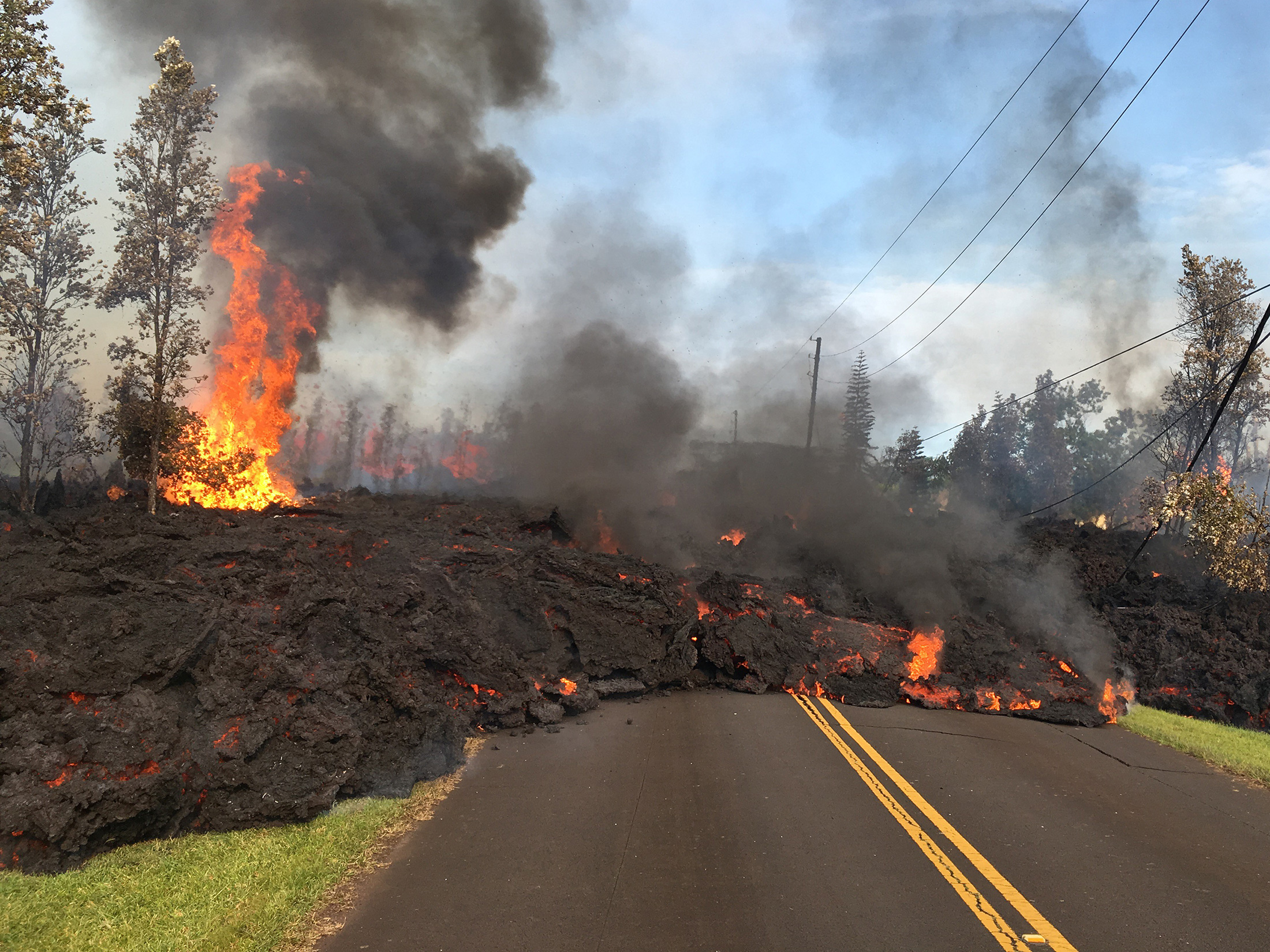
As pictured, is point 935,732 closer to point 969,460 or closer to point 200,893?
point 200,893

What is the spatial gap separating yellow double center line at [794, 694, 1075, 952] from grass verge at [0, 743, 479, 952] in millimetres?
4105

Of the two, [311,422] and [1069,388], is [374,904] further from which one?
[311,422]

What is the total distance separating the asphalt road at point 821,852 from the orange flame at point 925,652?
9.76 feet

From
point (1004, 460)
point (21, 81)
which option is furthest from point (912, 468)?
point (21, 81)

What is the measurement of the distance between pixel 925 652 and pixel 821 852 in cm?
791

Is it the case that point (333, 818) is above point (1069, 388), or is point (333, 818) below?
below

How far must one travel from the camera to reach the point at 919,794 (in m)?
7.20

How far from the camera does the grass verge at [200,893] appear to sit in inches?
167

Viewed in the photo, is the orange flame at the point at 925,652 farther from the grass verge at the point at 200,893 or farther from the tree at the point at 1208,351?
the tree at the point at 1208,351

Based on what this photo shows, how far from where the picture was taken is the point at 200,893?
4766 mm

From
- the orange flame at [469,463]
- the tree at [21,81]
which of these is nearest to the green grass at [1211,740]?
the tree at [21,81]

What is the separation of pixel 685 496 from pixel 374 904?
75.2 ft

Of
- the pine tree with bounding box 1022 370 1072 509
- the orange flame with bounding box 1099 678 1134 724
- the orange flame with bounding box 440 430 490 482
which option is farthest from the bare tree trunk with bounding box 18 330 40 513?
the pine tree with bounding box 1022 370 1072 509

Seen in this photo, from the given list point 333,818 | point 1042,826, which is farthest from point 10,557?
point 1042,826
